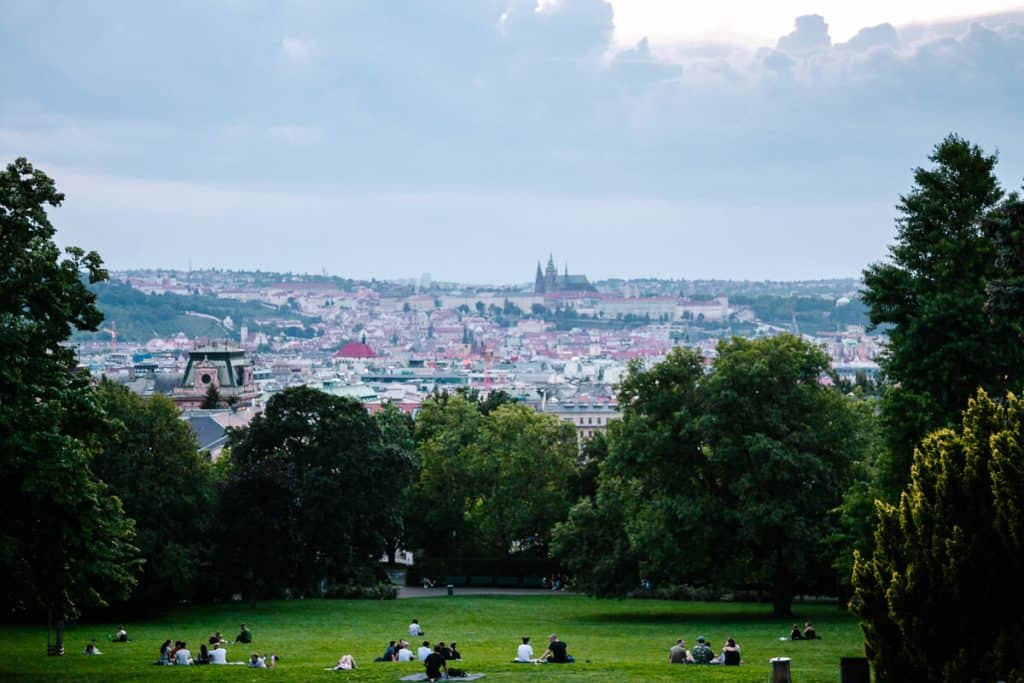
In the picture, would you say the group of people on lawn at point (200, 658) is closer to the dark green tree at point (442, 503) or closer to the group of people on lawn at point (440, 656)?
the group of people on lawn at point (440, 656)

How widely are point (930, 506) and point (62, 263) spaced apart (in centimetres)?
1301

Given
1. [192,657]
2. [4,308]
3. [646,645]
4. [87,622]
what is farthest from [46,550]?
[87,622]

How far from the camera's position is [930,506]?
19.8m

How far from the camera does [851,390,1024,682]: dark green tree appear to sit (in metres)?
18.8

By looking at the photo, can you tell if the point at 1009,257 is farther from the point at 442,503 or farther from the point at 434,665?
the point at 442,503

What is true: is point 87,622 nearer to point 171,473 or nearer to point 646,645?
point 171,473

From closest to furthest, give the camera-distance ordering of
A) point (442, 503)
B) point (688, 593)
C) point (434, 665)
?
point (434, 665), point (688, 593), point (442, 503)

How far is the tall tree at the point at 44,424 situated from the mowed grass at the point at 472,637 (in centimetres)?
156

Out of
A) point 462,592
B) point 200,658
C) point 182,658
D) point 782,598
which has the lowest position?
point 462,592

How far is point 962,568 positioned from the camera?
62.8 ft

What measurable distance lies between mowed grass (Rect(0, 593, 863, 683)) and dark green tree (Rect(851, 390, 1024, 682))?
2.39 metres

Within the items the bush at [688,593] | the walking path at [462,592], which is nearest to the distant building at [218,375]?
the walking path at [462,592]

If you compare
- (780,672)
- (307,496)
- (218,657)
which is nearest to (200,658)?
(218,657)

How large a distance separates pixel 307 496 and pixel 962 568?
27.4m
